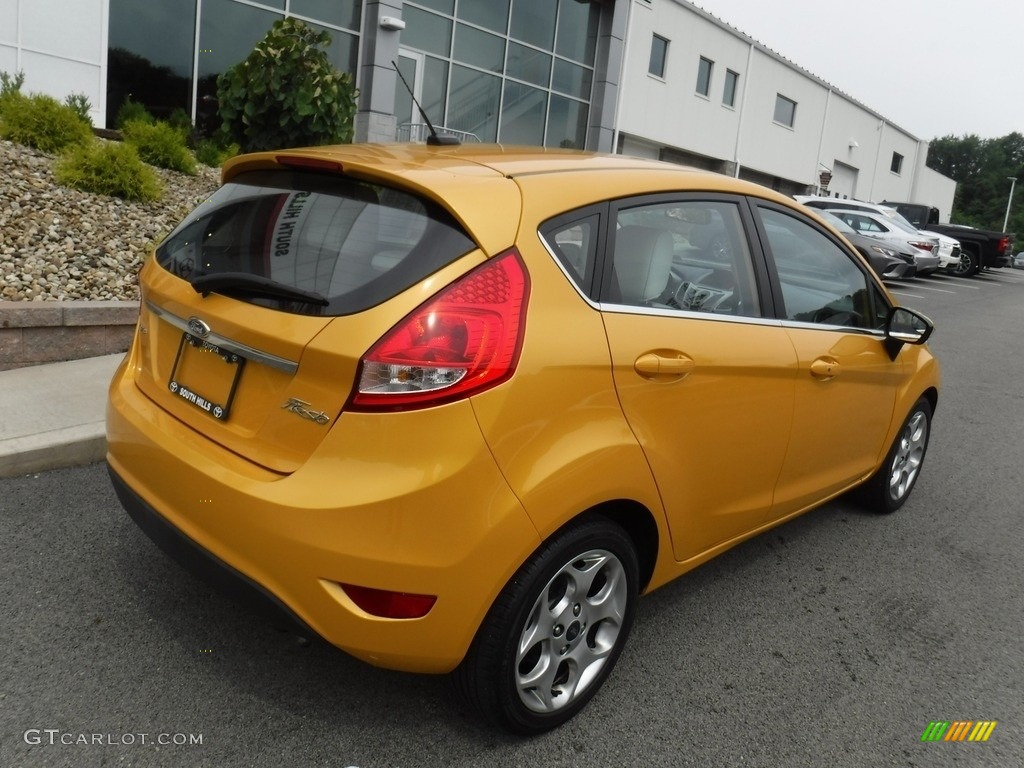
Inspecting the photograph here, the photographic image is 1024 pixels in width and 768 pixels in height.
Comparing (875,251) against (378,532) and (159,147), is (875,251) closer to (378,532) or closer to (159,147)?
(159,147)

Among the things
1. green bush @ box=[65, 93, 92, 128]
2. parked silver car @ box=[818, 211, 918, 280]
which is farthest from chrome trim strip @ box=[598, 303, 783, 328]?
parked silver car @ box=[818, 211, 918, 280]

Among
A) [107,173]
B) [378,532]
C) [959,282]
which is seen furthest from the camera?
[959,282]

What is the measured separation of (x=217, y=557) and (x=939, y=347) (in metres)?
10.6

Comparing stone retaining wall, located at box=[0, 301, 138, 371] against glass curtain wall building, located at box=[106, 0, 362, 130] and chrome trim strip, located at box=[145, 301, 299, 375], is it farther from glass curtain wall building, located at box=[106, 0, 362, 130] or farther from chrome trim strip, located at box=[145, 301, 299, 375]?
glass curtain wall building, located at box=[106, 0, 362, 130]

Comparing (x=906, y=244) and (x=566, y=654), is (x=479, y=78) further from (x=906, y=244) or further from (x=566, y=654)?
(x=566, y=654)

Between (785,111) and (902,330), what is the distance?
109 ft

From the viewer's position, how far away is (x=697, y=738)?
2.62 m

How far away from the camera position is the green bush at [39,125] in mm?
8102

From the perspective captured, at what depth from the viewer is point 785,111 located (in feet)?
112

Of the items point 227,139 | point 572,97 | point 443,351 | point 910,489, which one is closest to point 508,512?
point 443,351

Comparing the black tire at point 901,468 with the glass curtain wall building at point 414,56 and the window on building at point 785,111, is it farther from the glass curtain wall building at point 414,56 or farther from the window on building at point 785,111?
the window on building at point 785,111

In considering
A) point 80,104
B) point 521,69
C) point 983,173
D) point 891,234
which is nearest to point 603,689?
point 80,104

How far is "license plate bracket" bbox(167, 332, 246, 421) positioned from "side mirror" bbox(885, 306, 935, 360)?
2906 mm

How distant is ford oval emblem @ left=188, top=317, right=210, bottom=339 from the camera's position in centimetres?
249
